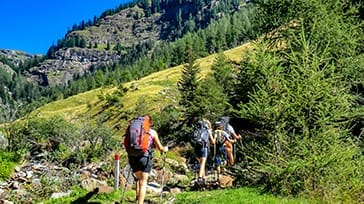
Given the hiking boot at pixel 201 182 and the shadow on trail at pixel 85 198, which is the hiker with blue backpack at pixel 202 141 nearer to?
the hiking boot at pixel 201 182

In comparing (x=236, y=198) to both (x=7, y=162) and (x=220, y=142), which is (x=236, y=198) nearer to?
(x=220, y=142)

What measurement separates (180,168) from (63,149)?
42.7 feet

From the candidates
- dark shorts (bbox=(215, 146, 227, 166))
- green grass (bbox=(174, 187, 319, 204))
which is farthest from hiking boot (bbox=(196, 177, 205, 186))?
dark shorts (bbox=(215, 146, 227, 166))

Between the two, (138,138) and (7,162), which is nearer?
(138,138)

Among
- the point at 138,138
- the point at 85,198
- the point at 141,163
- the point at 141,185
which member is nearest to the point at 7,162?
the point at 85,198

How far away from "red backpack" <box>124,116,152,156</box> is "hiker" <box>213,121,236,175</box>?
21.6ft

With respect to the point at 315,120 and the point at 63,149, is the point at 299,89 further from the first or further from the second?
the point at 63,149

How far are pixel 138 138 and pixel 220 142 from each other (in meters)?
7.48

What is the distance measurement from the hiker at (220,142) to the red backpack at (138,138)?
21.6ft

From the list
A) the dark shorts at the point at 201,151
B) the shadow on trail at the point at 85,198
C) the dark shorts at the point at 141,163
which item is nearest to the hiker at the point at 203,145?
the dark shorts at the point at 201,151

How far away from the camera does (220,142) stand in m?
17.2

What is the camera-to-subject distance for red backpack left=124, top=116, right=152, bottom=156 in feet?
33.1

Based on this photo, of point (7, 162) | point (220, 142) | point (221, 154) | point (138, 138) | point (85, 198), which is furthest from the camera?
point (7, 162)

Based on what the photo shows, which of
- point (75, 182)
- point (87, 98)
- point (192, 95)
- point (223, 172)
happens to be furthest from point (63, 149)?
Result: point (87, 98)
